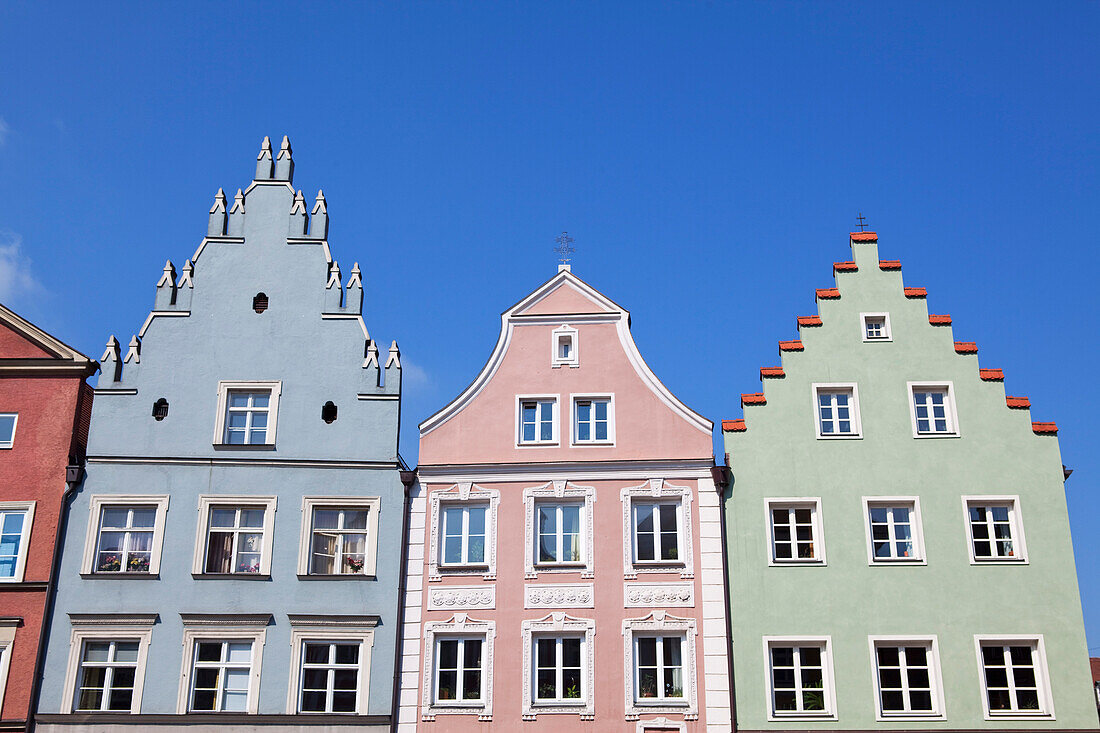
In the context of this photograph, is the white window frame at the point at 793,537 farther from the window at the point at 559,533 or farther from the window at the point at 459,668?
the window at the point at 459,668

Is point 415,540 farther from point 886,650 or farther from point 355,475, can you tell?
point 886,650

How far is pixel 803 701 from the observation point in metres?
28.0

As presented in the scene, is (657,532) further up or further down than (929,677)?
further up

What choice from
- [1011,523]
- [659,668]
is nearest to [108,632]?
[659,668]

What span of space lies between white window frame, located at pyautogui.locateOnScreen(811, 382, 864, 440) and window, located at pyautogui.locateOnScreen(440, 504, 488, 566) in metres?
9.26

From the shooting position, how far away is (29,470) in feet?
102

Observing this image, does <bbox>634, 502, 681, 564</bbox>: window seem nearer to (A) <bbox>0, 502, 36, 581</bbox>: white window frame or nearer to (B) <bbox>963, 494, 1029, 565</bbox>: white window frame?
(B) <bbox>963, 494, 1029, 565</bbox>: white window frame

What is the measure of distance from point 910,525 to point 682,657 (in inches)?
274

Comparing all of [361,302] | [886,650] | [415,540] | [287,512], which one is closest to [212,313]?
[361,302]

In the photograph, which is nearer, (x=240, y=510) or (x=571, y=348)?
(x=240, y=510)

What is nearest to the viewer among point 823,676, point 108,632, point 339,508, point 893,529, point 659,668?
point 823,676

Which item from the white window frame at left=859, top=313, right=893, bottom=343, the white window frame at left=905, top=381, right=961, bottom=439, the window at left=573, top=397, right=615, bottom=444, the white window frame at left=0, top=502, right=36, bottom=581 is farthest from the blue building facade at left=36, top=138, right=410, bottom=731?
the white window frame at left=905, top=381, right=961, bottom=439

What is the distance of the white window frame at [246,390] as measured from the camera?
31.3 metres

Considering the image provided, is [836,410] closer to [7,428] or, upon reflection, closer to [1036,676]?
[1036,676]
